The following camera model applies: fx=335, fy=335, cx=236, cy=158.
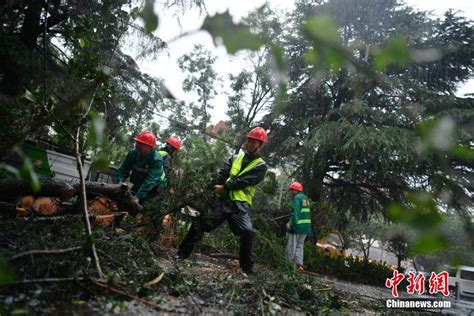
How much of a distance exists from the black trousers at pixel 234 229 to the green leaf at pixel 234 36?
374 centimetres

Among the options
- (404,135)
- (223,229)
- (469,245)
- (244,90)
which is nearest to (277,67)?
(469,245)

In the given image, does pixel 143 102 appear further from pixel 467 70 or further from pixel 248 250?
pixel 467 70

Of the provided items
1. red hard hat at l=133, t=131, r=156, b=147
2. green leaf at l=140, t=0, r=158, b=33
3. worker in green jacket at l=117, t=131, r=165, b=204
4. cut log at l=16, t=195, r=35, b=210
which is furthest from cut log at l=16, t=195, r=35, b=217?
green leaf at l=140, t=0, r=158, b=33

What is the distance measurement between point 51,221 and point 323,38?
3699mm

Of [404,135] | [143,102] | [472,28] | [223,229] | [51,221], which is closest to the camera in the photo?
[51,221]

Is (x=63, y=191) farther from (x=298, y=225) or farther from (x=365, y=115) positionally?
(x=365, y=115)

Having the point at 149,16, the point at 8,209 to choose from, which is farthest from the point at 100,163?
the point at 8,209

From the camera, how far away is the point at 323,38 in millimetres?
517

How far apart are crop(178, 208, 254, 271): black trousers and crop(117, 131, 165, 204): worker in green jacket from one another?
908 millimetres

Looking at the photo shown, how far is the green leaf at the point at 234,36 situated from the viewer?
1.84 feet

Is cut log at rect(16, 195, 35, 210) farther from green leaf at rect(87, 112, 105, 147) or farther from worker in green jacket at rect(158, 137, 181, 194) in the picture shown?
green leaf at rect(87, 112, 105, 147)

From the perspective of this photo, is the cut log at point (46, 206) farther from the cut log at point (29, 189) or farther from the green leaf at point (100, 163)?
the green leaf at point (100, 163)

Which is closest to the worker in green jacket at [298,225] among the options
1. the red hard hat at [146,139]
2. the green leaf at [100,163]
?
the red hard hat at [146,139]

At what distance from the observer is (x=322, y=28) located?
0.49 meters
